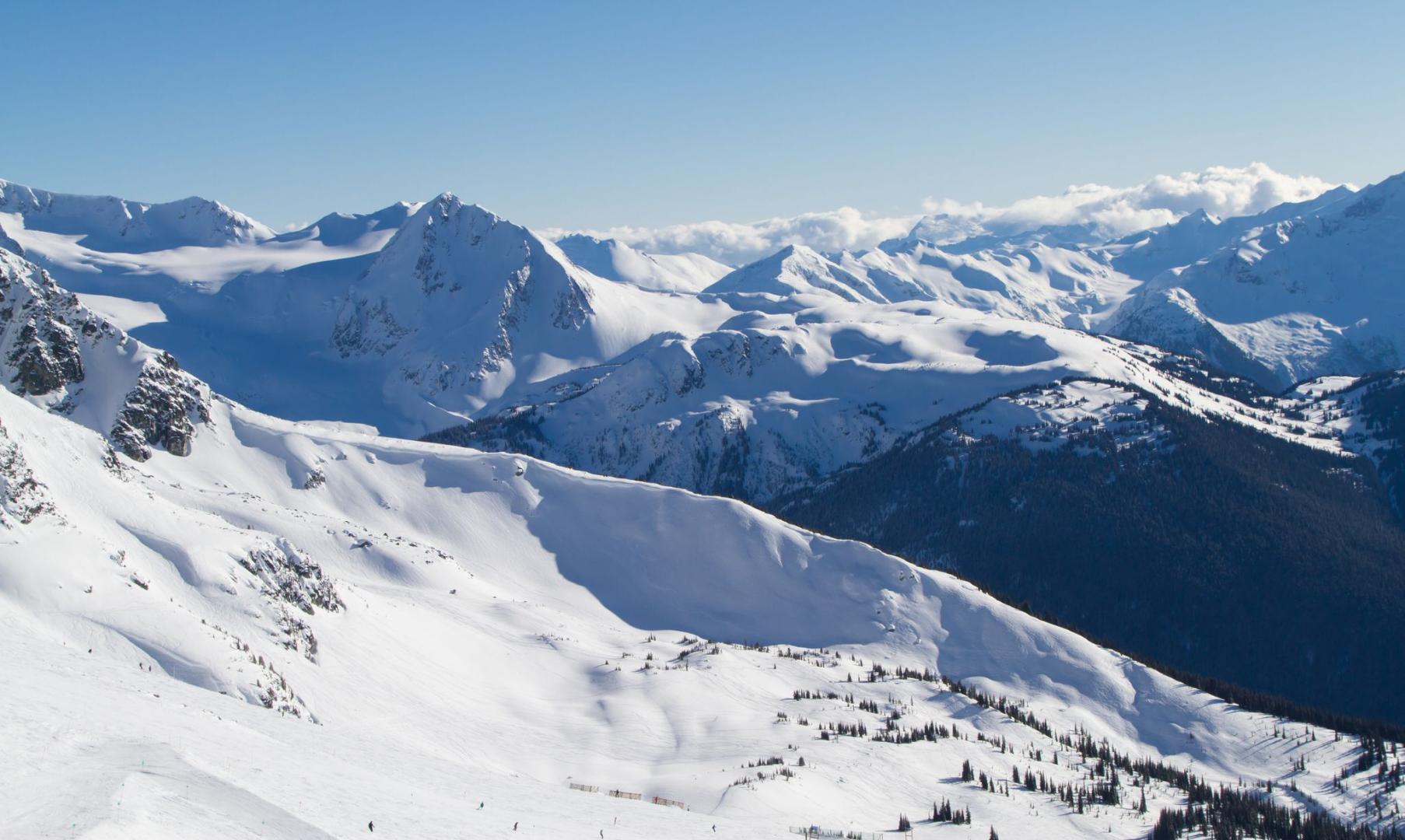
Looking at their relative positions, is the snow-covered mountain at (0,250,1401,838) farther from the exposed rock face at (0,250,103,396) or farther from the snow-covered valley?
the exposed rock face at (0,250,103,396)

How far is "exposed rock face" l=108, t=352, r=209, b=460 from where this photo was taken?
139 m

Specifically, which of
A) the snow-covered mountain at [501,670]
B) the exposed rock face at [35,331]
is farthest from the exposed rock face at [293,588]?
the exposed rock face at [35,331]

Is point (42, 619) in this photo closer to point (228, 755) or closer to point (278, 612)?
point (278, 612)

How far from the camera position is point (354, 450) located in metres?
173

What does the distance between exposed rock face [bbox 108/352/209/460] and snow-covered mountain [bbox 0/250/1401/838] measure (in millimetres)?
2384

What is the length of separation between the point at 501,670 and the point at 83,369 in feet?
285

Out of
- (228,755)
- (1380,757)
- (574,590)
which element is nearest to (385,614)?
(574,590)

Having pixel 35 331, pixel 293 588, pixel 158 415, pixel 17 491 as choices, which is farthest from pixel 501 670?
pixel 35 331

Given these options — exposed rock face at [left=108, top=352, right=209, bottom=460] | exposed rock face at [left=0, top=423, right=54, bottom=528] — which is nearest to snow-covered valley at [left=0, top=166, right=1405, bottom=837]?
exposed rock face at [left=0, top=423, right=54, bottom=528]

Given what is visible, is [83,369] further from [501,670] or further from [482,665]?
[501,670]

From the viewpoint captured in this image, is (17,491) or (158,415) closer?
(17,491)

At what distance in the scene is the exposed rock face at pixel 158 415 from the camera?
455 feet

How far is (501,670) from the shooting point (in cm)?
10256

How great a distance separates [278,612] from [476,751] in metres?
20.6
